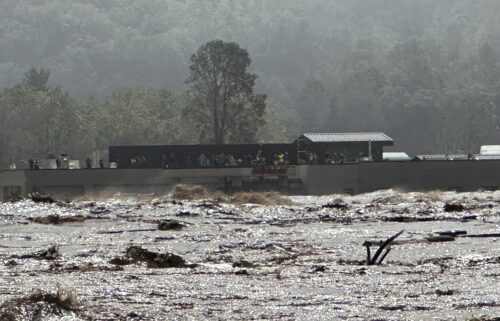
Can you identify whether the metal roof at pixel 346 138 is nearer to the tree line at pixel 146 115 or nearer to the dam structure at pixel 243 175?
the dam structure at pixel 243 175

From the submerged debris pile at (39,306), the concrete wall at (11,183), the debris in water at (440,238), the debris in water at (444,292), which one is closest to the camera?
the submerged debris pile at (39,306)

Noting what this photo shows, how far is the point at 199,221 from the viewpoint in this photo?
1585 inches

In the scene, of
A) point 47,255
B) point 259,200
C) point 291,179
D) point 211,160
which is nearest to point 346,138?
point 211,160

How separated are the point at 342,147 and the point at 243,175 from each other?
1146 cm

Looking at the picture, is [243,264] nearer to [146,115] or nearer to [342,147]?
[342,147]

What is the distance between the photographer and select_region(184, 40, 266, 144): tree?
380ft

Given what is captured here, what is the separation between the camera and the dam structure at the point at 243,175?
80875 millimetres

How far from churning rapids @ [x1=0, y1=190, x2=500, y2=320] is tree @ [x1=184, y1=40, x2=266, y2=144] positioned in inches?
2954

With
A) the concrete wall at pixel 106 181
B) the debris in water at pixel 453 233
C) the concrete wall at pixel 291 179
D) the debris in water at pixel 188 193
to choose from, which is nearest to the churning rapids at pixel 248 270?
the debris in water at pixel 453 233

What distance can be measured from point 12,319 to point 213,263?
846 centimetres

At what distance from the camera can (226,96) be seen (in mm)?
117500

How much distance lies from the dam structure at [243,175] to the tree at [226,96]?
2542 cm

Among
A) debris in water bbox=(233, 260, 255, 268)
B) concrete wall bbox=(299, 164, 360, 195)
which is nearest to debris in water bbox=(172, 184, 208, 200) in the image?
concrete wall bbox=(299, 164, 360, 195)

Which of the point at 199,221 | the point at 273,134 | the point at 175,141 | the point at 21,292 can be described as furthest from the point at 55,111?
the point at 21,292
